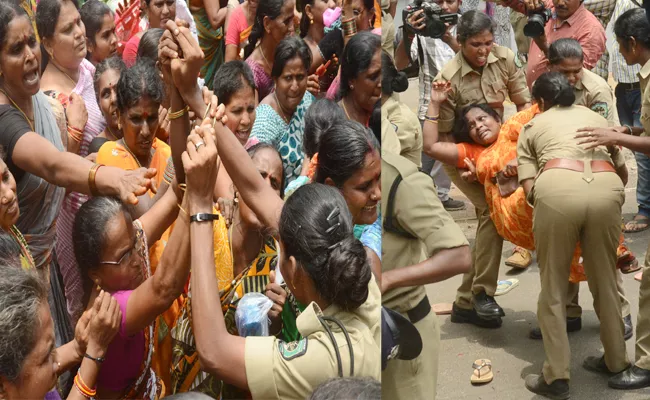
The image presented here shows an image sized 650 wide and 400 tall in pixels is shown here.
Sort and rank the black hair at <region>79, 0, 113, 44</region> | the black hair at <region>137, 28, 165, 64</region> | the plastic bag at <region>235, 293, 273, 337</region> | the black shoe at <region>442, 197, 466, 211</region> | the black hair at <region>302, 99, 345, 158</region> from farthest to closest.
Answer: the black hair at <region>79, 0, 113, 44</region> → the black hair at <region>137, 28, 165, 64</region> → the black hair at <region>302, 99, 345, 158</region> → the plastic bag at <region>235, 293, 273, 337</region> → the black shoe at <region>442, 197, 466, 211</region>

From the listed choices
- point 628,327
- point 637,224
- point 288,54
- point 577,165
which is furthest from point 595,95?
point 288,54

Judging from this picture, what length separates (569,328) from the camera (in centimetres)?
198

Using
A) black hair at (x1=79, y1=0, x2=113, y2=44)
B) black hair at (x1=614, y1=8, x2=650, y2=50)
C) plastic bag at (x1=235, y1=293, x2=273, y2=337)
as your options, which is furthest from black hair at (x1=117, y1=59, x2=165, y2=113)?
black hair at (x1=614, y1=8, x2=650, y2=50)

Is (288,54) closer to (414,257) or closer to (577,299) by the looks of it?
(577,299)

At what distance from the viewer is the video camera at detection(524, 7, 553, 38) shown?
1.83m

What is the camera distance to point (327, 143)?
202cm

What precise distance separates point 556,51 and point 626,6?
549 mm

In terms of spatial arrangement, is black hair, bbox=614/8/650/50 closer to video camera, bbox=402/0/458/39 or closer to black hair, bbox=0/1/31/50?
video camera, bbox=402/0/458/39

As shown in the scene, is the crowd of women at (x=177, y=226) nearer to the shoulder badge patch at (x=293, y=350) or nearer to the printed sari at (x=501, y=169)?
the shoulder badge patch at (x=293, y=350)

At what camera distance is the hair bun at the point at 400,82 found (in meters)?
1.18

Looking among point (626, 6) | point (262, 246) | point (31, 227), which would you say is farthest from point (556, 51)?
point (31, 227)

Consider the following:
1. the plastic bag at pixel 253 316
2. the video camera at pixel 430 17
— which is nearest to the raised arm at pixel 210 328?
the plastic bag at pixel 253 316

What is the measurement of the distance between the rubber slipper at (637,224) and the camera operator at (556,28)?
0.48 metres

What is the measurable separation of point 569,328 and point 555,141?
47 centimetres
